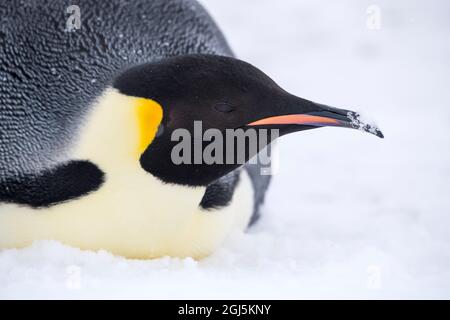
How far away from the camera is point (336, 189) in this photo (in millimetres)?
3318

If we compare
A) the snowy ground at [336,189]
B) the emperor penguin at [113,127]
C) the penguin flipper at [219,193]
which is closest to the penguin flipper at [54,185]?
the emperor penguin at [113,127]

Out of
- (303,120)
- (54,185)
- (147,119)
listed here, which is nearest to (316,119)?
(303,120)

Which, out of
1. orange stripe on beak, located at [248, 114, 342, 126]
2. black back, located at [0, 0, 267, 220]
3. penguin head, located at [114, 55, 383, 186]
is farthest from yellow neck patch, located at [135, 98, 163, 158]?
orange stripe on beak, located at [248, 114, 342, 126]

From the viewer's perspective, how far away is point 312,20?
562 centimetres

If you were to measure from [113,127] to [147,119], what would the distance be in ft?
0.32

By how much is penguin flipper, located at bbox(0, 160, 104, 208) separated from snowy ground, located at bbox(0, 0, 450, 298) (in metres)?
0.14

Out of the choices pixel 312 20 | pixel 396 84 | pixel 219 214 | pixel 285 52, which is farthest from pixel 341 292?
pixel 312 20

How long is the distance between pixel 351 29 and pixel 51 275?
3.63 meters

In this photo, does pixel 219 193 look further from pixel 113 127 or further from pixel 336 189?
pixel 336 189

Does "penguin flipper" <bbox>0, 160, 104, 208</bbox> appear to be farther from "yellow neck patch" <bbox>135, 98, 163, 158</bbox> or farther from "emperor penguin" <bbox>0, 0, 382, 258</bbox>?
"yellow neck patch" <bbox>135, 98, 163, 158</bbox>

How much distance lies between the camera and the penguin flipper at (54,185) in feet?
7.44

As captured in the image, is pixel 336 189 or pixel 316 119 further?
pixel 336 189

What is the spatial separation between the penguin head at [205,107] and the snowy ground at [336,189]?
332mm

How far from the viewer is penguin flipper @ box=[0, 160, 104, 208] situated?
227 cm
